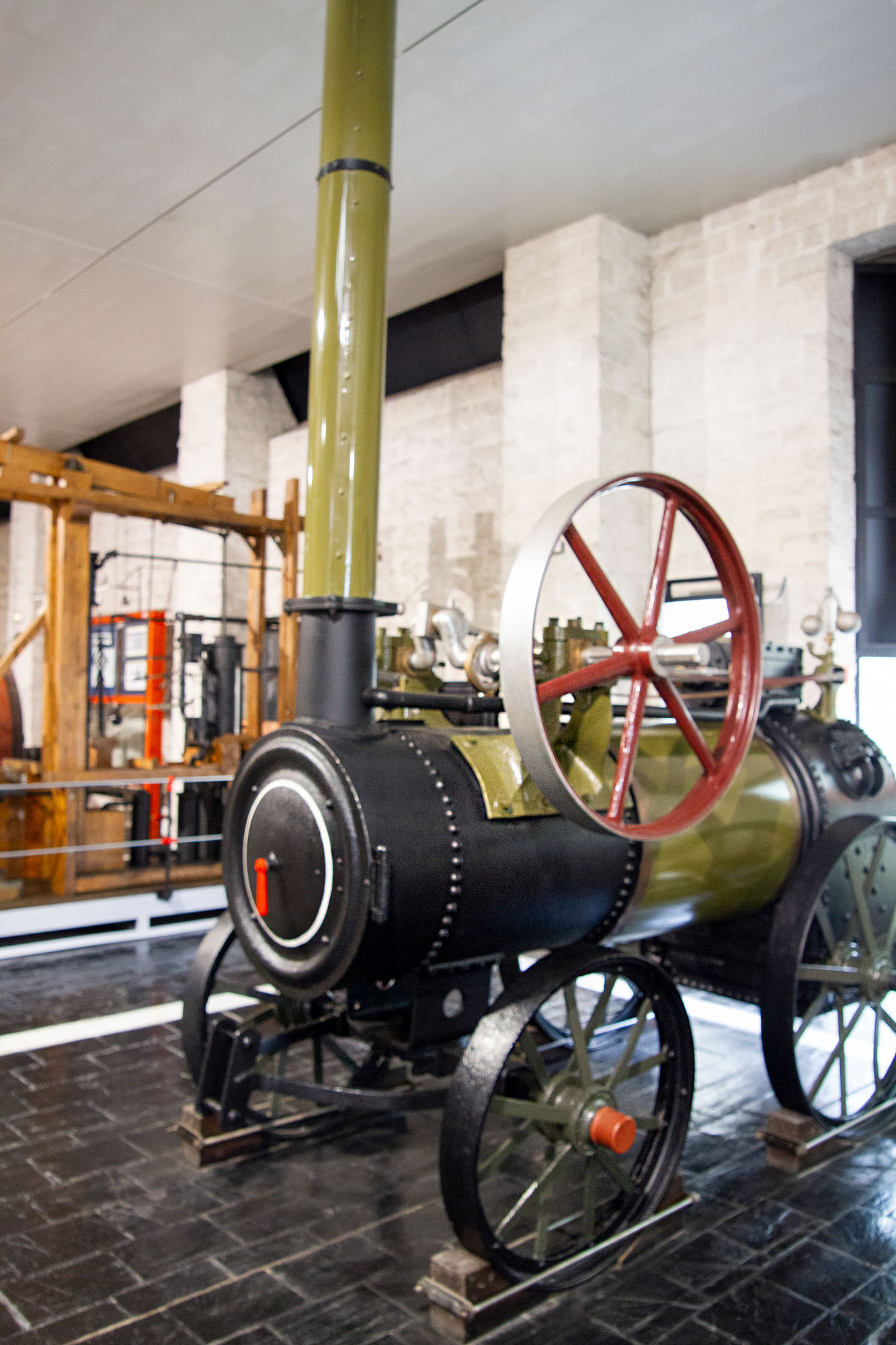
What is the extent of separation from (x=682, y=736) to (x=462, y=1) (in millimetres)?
3522

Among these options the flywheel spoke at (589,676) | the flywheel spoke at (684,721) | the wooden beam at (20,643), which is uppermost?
the wooden beam at (20,643)

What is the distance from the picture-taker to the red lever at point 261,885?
2.53 metres

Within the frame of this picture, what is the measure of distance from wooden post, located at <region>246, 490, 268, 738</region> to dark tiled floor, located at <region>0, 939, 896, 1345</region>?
410 centimetres

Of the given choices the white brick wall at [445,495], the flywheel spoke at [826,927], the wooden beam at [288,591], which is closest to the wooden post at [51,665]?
the wooden beam at [288,591]

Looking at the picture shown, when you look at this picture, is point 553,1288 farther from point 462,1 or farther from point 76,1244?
point 462,1

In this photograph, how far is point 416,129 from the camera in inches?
220

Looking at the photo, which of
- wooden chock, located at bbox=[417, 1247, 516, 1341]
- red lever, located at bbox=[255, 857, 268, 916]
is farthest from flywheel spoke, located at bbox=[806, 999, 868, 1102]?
red lever, located at bbox=[255, 857, 268, 916]

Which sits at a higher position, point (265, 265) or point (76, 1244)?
point (265, 265)

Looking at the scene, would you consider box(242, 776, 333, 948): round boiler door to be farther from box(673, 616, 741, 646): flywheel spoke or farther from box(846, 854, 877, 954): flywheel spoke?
box(846, 854, 877, 954): flywheel spoke

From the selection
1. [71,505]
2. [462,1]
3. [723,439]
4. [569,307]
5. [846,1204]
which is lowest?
[846,1204]

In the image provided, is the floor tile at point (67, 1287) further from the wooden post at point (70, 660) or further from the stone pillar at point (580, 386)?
the stone pillar at point (580, 386)

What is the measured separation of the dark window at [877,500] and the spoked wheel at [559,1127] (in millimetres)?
3960

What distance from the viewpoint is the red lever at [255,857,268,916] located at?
2525 millimetres

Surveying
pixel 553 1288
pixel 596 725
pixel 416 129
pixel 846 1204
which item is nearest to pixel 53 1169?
pixel 553 1288
